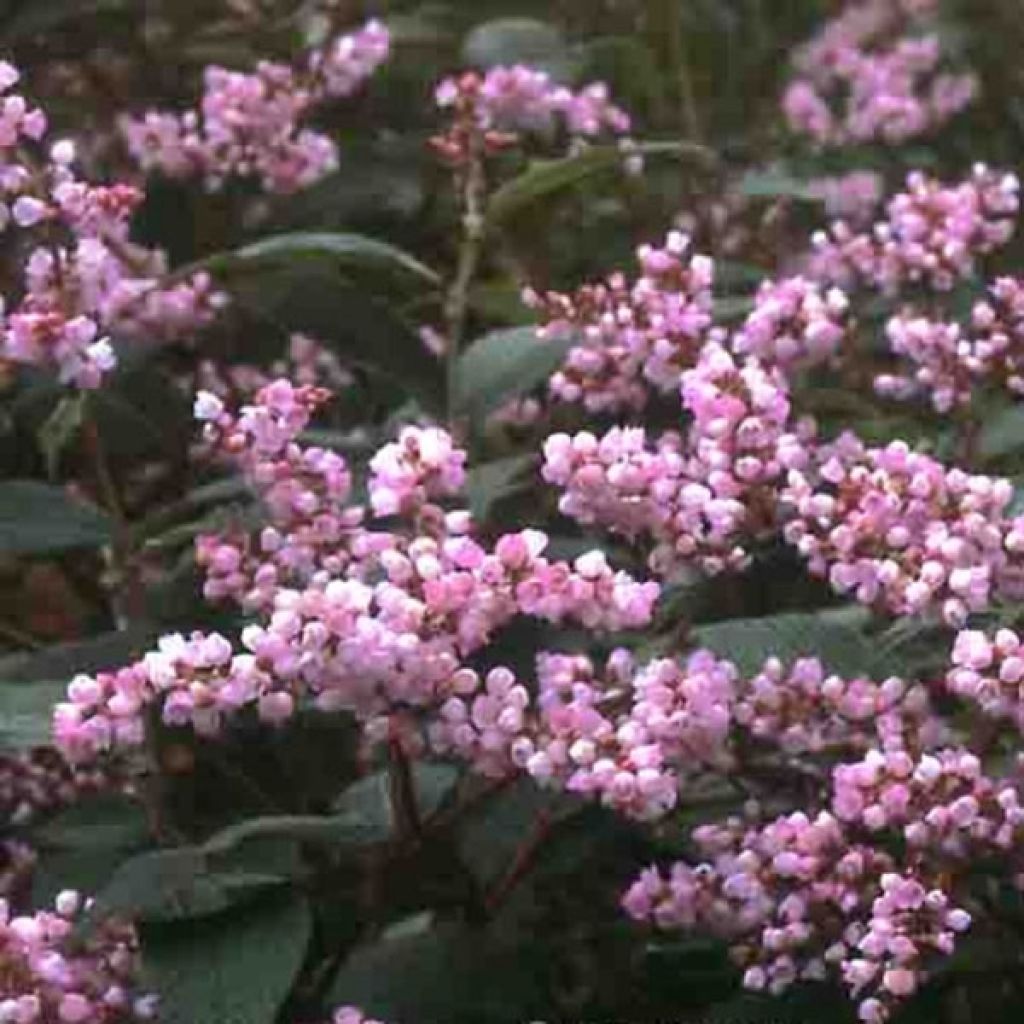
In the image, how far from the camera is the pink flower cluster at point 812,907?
124 centimetres

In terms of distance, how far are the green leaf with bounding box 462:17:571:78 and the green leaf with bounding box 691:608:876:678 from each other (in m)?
0.99

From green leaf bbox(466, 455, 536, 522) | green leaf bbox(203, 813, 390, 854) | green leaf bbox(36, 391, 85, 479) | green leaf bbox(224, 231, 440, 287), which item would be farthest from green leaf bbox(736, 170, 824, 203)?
green leaf bbox(203, 813, 390, 854)

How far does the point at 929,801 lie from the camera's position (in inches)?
49.8

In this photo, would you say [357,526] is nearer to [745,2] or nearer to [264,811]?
[264,811]

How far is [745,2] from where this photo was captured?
2.71 metres

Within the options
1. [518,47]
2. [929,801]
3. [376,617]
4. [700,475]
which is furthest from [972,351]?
[518,47]

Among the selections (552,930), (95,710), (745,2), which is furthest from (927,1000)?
(745,2)

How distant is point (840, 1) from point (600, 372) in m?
1.51

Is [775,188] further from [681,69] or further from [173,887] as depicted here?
[173,887]

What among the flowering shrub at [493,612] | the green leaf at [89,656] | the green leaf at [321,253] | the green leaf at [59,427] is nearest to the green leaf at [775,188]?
the flowering shrub at [493,612]

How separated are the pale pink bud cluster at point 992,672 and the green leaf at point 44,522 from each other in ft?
1.72

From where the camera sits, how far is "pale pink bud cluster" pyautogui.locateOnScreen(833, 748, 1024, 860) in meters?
1.25

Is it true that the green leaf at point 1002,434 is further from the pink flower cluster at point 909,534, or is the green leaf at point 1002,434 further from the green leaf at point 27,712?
the green leaf at point 27,712

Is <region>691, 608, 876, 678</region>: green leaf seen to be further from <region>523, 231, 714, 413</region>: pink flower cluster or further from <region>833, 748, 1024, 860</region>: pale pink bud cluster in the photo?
<region>523, 231, 714, 413</region>: pink flower cluster
